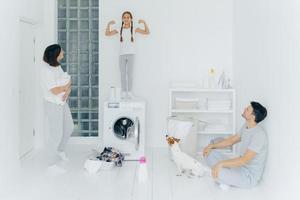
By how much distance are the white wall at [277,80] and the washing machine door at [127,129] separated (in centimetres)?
142

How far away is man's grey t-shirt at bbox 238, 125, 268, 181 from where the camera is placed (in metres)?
4.04

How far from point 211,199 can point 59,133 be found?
1.93 m

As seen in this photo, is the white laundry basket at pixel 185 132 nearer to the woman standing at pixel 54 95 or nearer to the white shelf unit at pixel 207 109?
the white shelf unit at pixel 207 109

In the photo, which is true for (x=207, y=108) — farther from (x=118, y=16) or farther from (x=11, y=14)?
(x=11, y=14)

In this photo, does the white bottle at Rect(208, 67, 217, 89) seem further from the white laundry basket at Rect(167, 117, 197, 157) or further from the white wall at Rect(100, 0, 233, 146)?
the white laundry basket at Rect(167, 117, 197, 157)

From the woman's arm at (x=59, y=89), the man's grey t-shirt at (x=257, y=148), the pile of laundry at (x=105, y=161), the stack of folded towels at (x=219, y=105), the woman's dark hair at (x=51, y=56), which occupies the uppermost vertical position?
the woman's dark hair at (x=51, y=56)

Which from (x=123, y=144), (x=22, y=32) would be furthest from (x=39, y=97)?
(x=123, y=144)

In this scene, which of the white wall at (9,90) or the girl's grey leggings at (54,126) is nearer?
the white wall at (9,90)

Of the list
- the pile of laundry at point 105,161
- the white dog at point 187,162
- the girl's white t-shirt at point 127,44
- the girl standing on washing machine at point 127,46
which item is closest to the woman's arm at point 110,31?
the girl standing on washing machine at point 127,46

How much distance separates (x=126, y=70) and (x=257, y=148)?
2682mm

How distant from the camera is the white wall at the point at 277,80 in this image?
3383 mm

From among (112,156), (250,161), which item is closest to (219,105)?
(112,156)

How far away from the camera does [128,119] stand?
5.39m

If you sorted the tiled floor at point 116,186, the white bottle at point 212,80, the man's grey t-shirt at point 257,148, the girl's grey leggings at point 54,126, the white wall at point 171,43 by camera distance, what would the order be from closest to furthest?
1. the tiled floor at point 116,186
2. the man's grey t-shirt at point 257,148
3. the girl's grey leggings at point 54,126
4. the white bottle at point 212,80
5. the white wall at point 171,43
